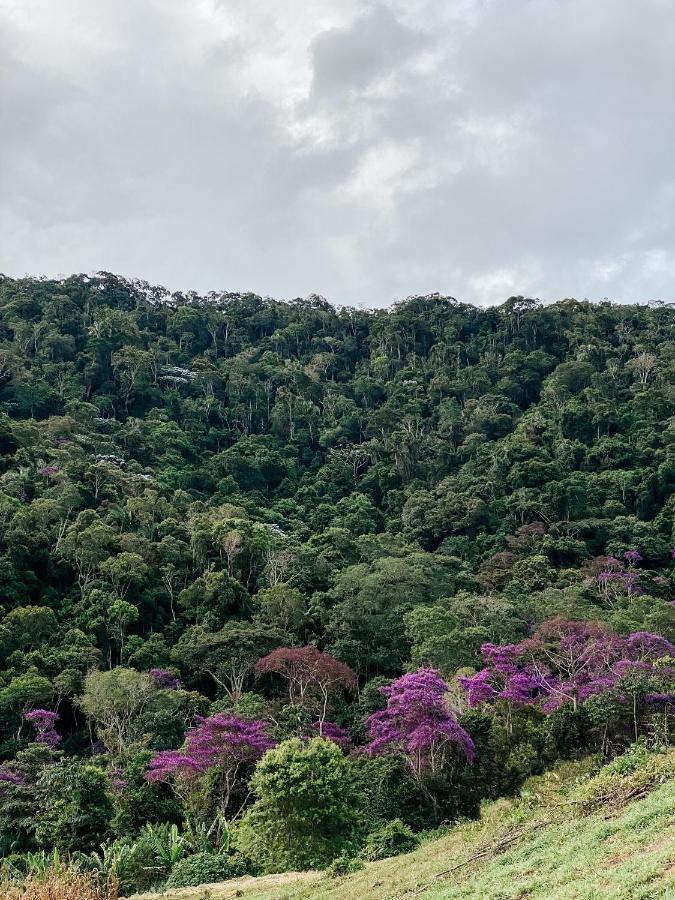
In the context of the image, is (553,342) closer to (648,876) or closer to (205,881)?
(205,881)

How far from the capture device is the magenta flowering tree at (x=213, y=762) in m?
22.2

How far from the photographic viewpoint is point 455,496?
50312 millimetres

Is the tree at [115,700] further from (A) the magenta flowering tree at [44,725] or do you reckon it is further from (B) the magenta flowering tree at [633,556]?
(B) the magenta flowering tree at [633,556]

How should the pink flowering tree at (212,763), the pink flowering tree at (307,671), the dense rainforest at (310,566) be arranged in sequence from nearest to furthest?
the dense rainforest at (310,566) → the pink flowering tree at (212,763) → the pink flowering tree at (307,671)

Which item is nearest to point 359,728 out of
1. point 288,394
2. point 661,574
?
point 661,574

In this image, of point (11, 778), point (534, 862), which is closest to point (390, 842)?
point (534, 862)

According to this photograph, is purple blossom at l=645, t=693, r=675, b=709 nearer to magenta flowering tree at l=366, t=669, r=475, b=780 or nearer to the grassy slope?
magenta flowering tree at l=366, t=669, r=475, b=780

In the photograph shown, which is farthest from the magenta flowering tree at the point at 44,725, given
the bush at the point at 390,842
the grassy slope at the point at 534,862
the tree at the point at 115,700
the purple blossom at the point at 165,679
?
the bush at the point at 390,842

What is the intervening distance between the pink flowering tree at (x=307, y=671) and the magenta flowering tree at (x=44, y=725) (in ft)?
26.4

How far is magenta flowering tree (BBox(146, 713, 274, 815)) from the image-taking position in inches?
875

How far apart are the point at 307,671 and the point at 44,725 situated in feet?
33.4

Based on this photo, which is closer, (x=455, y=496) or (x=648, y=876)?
(x=648, y=876)

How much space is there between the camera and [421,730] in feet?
67.1

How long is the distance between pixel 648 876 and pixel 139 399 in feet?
203
